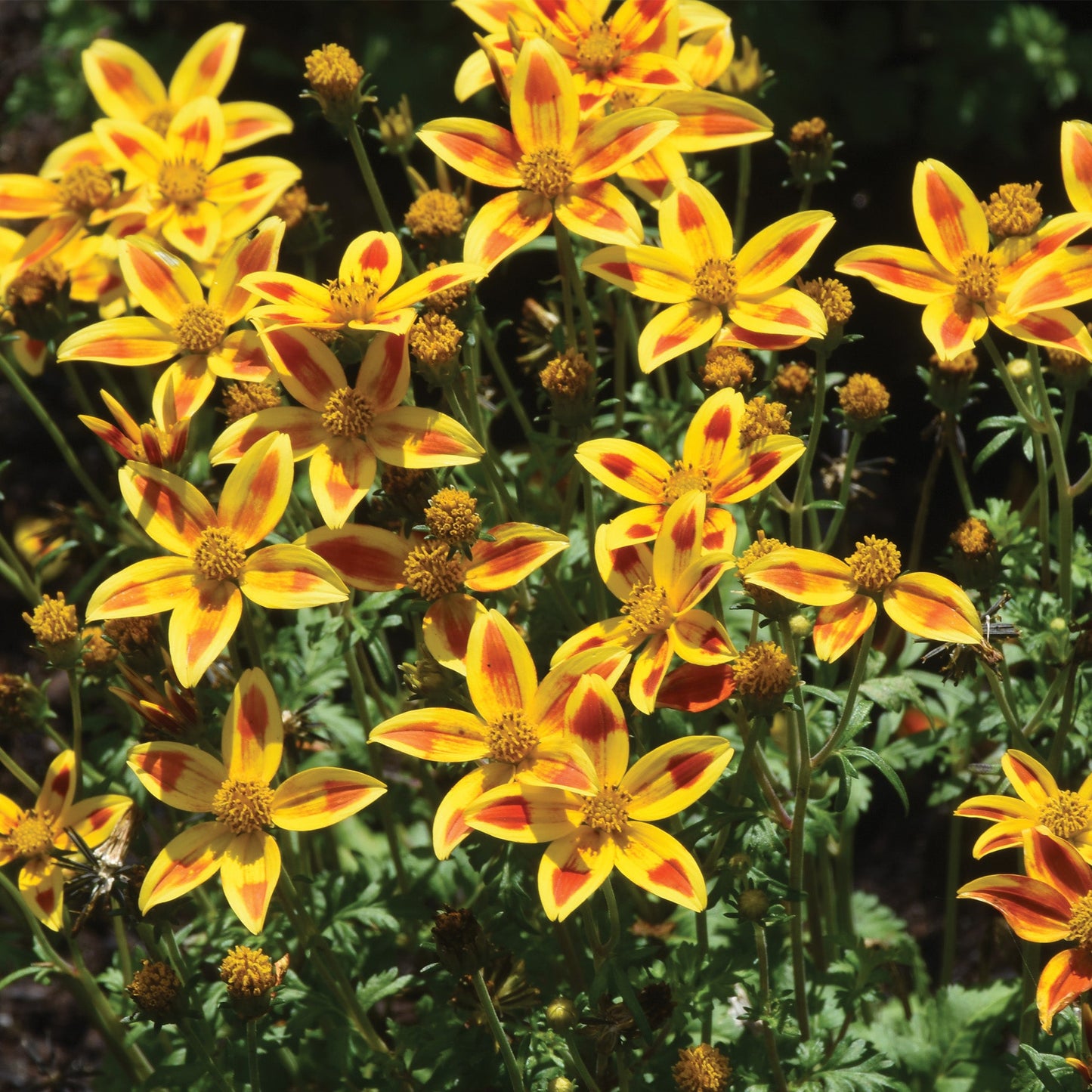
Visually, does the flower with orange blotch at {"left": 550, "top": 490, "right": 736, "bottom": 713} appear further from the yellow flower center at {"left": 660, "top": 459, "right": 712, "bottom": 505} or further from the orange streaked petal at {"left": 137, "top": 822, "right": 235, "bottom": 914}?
the orange streaked petal at {"left": 137, "top": 822, "right": 235, "bottom": 914}

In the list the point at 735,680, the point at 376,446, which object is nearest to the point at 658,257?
the point at 376,446

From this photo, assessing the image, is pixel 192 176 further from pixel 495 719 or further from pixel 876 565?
pixel 876 565

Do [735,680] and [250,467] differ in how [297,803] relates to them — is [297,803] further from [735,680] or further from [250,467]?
[735,680]

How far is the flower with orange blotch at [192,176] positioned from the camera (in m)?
2.70

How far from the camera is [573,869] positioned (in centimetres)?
190

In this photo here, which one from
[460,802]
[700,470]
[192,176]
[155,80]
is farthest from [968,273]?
[155,80]

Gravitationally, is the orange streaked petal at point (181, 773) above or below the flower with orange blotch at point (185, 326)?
below

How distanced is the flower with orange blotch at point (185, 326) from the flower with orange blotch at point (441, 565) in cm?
39

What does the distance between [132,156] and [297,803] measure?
160cm

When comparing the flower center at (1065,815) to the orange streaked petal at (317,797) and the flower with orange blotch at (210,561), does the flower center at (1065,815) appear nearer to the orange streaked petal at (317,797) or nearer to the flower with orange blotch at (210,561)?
the orange streaked petal at (317,797)

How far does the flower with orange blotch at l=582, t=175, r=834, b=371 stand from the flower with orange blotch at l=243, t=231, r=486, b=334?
284 mm

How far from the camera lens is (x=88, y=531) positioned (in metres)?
2.93

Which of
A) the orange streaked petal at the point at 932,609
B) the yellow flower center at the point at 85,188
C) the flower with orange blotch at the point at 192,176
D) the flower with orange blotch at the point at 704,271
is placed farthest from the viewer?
the yellow flower center at the point at 85,188

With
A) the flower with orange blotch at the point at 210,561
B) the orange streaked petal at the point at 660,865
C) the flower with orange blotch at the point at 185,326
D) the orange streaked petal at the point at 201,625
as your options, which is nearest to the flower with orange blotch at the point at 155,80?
the flower with orange blotch at the point at 185,326
